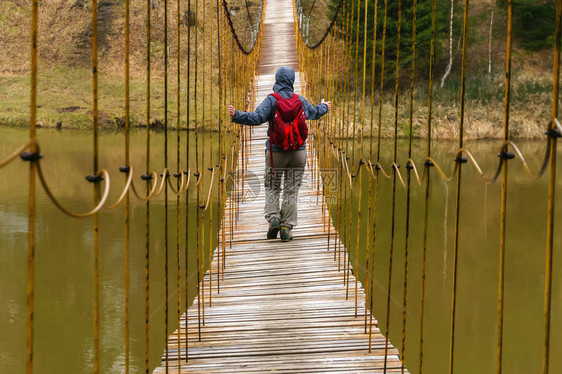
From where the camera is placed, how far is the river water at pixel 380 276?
3717mm

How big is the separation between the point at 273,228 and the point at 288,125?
0.66 metres

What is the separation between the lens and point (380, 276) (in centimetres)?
501

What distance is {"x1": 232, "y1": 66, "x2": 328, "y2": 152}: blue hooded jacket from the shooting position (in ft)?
8.88

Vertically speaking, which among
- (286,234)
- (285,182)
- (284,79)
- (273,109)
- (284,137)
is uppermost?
(284,79)

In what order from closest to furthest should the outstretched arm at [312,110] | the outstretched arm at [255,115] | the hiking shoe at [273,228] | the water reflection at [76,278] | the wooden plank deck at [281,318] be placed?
the wooden plank deck at [281,318]
the outstretched arm at [255,115]
the outstretched arm at [312,110]
the hiking shoe at [273,228]
the water reflection at [76,278]

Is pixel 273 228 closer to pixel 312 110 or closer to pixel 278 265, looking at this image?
pixel 278 265

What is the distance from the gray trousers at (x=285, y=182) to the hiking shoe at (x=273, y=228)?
0.02 metres

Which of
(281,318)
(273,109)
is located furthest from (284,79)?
(281,318)

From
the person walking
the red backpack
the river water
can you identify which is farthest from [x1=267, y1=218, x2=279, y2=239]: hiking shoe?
the river water

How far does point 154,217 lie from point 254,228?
3618mm

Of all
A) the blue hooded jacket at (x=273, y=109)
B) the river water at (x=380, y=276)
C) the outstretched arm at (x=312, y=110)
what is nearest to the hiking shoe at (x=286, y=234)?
the blue hooded jacket at (x=273, y=109)

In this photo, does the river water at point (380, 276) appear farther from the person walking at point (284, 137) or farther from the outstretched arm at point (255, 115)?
the person walking at point (284, 137)

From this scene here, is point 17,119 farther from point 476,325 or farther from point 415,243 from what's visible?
point 476,325

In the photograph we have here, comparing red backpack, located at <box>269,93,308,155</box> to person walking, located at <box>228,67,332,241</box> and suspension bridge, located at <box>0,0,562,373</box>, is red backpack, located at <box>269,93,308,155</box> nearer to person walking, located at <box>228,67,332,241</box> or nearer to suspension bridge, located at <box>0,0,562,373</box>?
person walking, located at <box>228,67,332,241</box>
